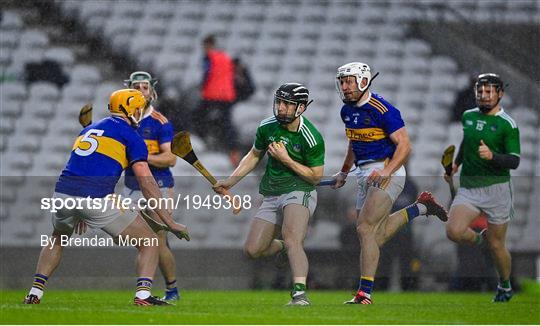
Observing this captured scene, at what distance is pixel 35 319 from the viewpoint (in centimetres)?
798

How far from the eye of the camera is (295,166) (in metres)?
9.64

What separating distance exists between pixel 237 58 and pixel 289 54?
5.87 feet

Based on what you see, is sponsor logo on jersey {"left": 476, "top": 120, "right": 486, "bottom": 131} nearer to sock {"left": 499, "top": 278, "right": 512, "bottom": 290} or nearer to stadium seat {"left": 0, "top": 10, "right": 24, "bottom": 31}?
sock {"left": 499, "top": 278, "right": 512, "bottom": 290}

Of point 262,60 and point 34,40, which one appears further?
point 262,60

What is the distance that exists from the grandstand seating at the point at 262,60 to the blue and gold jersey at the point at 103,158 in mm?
5928

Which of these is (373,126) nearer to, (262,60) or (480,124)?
(480,124)

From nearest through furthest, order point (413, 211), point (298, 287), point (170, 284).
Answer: point (298, 287)
point (413, 211)
point (170, 284)

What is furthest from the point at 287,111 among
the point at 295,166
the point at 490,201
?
the point at 490,201

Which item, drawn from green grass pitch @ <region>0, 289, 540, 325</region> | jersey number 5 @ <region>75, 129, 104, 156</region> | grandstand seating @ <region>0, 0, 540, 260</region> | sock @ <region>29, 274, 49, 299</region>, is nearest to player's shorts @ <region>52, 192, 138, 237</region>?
jersey number 5 @ <region>75, 129, 104, 156</region>

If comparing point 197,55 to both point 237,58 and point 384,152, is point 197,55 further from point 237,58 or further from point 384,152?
point 384,152

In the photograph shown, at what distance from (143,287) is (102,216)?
1.93ft

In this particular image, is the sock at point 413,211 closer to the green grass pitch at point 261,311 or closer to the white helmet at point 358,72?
the green grass pitch at point 261,311

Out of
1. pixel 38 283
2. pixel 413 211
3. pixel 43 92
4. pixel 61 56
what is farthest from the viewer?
pixel 61 56

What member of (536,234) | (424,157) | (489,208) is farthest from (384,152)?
(424,157)
